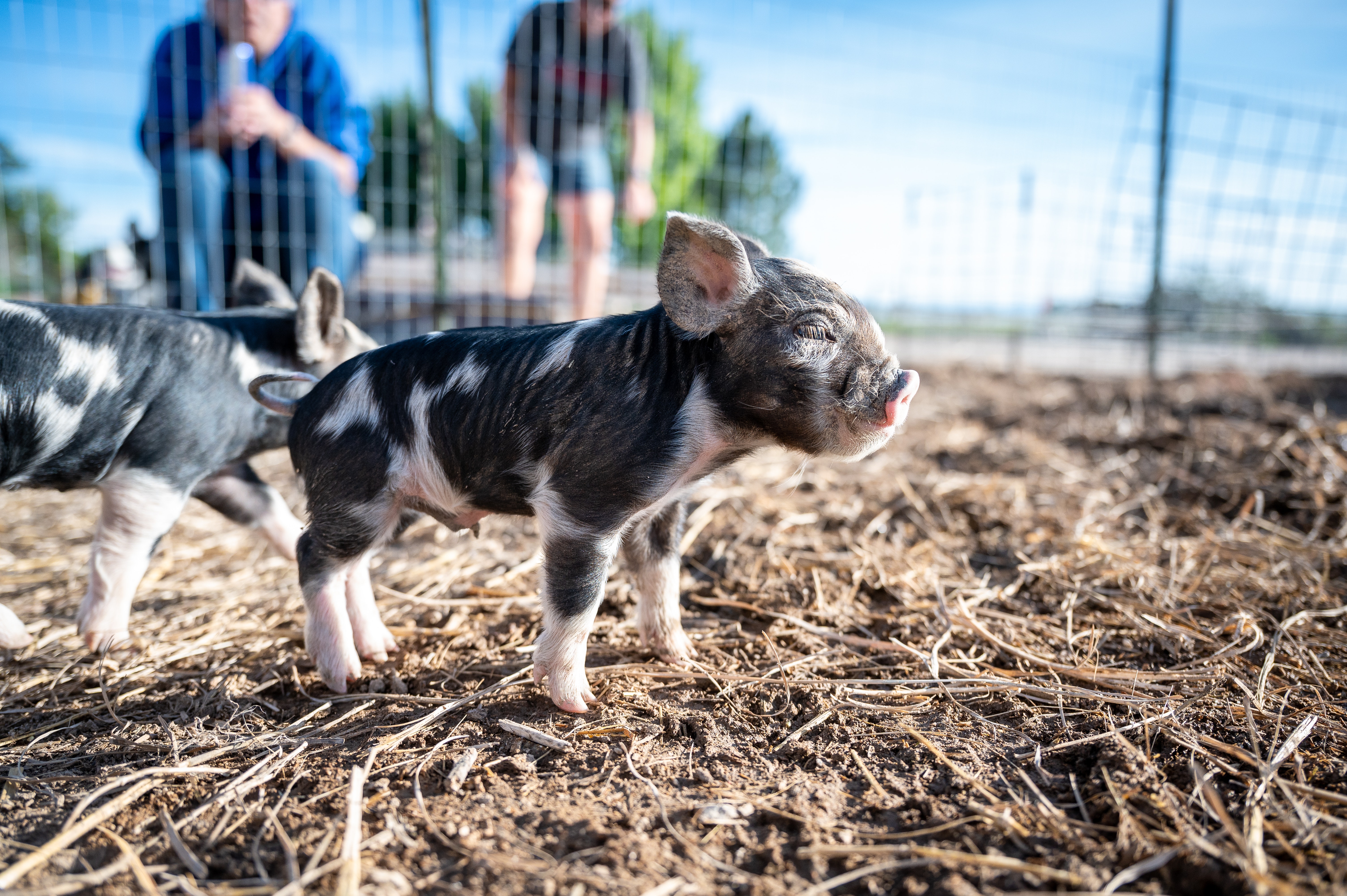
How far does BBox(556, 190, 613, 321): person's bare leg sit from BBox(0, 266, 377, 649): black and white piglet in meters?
3.42

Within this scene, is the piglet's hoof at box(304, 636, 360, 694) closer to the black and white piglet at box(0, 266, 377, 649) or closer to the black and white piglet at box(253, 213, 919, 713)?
the black and white piglet at box(253, 213, 919, 713)

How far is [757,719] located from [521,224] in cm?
540

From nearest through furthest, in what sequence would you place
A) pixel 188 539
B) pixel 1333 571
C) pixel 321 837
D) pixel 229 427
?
1. pixel 321 837
2. pixel 229 427
3. pixel 1333 571
4. pixel 188 539

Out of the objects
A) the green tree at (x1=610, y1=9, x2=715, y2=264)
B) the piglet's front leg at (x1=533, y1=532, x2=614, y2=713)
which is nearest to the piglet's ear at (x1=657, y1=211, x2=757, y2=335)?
the piglet's front leg at (x1=533, y1=532, x2=614, y2=713)

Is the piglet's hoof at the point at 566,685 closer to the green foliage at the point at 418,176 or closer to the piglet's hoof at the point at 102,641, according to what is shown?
the piglet's hoof at the point at 102,641

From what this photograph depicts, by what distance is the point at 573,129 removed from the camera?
6.64 metres

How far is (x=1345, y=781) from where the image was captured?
1.88 metres

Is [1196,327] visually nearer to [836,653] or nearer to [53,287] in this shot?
[836,653]

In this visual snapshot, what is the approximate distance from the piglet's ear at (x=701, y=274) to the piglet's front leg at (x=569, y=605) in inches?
25.0

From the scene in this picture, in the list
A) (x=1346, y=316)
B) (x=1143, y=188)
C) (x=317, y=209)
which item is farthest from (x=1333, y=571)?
(x=1346, y=316)

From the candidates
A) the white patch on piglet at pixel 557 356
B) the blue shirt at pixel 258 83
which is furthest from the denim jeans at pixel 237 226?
the white patch on piglet at pixel 557 356

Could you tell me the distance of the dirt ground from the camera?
64.6 inches

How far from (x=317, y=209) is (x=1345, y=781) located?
575cm

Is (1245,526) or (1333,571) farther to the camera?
(1245,526)
